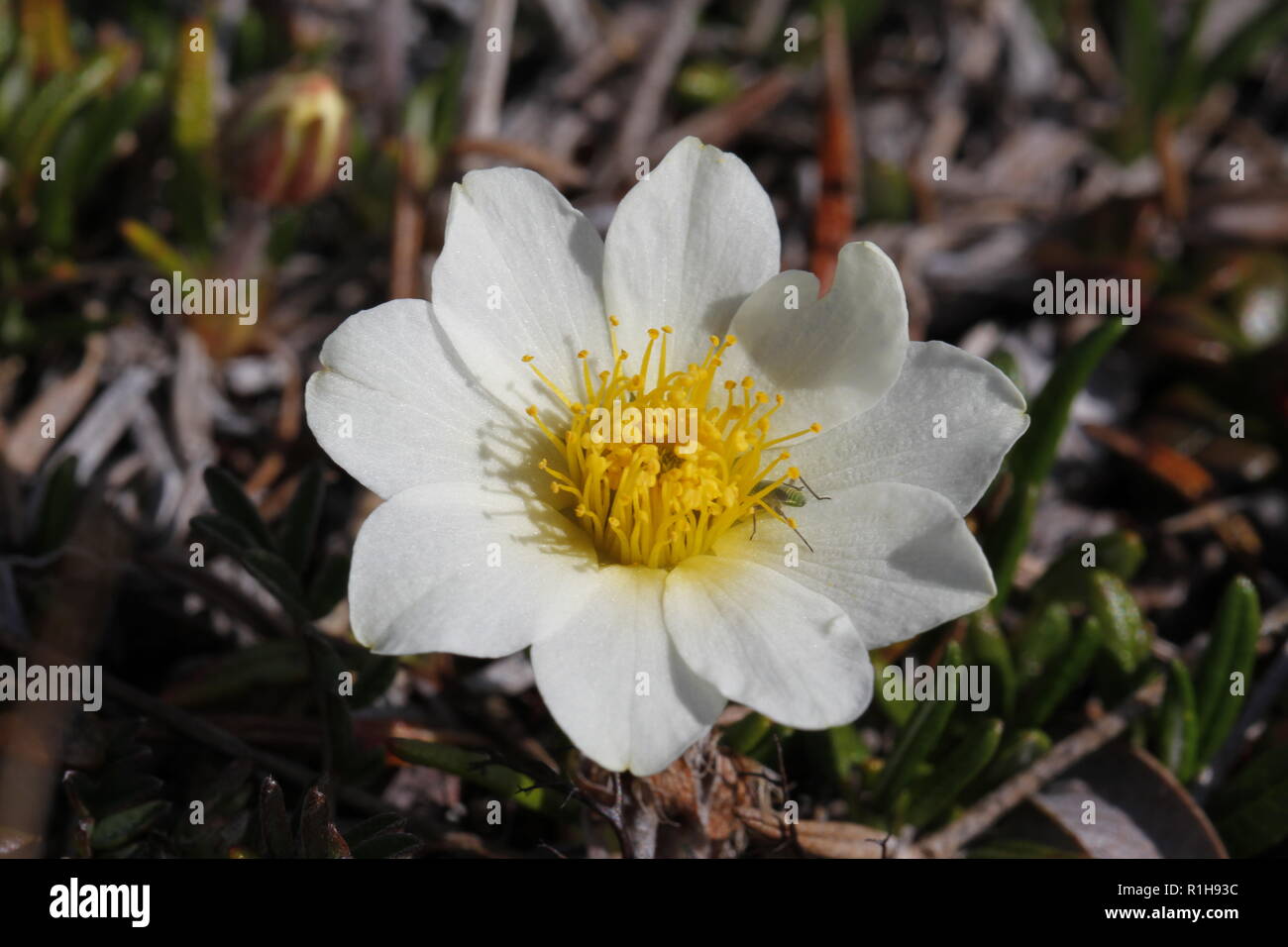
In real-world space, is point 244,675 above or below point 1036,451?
below

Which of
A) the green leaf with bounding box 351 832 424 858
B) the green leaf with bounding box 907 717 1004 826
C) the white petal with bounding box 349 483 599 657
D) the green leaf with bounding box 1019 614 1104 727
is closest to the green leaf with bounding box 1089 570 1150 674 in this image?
the green leaf with bounding box 1019 614 1104 727

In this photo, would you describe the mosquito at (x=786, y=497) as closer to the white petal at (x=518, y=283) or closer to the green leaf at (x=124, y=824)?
the white petal at (x=518, y=283)

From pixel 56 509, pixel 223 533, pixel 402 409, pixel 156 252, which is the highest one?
pixel 156 252

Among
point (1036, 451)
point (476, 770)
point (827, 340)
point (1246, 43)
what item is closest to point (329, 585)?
point (476, 770)

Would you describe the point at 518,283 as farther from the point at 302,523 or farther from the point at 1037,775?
the point at 1037,775

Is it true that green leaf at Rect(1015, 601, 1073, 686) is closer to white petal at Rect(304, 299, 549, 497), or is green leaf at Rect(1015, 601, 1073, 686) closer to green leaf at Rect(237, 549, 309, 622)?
white petal at Rect(304, 299, 549, 497)

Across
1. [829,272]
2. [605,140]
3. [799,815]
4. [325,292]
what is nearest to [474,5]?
[605,140]

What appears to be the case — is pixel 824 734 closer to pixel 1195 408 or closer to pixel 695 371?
pixel 695 371
